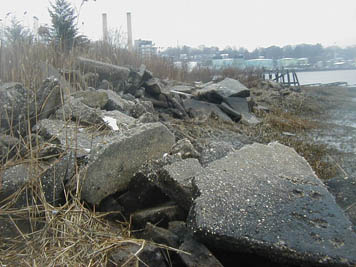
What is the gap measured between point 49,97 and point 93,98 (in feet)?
3.53

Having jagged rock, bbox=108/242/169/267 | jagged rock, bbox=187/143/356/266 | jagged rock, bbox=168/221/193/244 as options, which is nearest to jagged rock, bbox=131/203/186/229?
jagged rock, bbox=168/221/193/244

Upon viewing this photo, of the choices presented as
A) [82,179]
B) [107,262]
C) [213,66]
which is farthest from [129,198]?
[213,66]

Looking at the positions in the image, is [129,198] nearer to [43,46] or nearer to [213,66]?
[43,46]

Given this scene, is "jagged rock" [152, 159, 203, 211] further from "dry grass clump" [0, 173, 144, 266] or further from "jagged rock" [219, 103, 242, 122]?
"jagged rock" [219, 103, 242, 122]

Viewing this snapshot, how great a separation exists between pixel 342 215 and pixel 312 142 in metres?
5.47

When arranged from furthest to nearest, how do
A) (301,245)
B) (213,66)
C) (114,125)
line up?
(213,66) → (114,125) → (301,245)

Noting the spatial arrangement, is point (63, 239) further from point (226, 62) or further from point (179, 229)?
point (226, 62)

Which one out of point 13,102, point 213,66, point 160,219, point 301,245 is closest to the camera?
point 301,245

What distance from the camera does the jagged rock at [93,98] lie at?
4.50m

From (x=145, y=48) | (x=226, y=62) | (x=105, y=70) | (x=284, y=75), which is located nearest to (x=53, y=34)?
(x=105, y=70)

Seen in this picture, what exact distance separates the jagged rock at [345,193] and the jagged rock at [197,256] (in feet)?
3.48

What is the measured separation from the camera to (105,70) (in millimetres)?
7414

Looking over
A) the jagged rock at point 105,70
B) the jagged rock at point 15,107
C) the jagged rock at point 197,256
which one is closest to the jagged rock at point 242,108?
the jagged rock at point 105,70

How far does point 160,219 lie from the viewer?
243 cm
